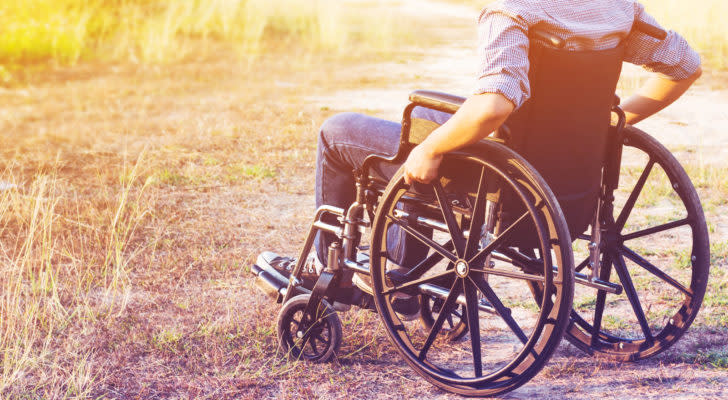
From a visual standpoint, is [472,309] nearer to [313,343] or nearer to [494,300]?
[494,300]

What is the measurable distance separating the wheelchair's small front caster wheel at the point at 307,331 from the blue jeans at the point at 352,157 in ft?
0.70

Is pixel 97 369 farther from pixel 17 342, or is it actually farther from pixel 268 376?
pixel 268 376

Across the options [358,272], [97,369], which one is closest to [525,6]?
[358,272]

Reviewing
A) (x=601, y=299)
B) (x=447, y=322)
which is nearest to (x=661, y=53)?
(x=601, y=299)

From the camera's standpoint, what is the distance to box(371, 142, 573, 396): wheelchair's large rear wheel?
230 centimetres

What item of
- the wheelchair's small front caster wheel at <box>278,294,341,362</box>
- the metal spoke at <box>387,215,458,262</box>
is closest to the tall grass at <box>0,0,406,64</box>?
the wheelchair's small front caster wheel at <box>278,294,341,362</box>

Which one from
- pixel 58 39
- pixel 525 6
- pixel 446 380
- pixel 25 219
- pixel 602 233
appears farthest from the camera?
pixel 58 39

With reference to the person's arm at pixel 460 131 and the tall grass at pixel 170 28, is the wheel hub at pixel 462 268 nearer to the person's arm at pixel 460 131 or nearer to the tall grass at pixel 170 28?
the person's arm at pixel 460 131

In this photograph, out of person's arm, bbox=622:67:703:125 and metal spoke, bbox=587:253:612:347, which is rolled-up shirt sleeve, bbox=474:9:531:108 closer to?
person's arm, bbox=622:67:703:125

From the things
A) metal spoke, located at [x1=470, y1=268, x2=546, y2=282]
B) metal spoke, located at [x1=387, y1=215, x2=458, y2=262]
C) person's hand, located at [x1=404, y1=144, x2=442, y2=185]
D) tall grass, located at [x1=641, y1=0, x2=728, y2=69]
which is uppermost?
tall grass, located at [x1=641, y1=0, x2=728, y2=69]

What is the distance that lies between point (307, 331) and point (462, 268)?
0.73 meters

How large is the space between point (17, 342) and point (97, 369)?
1.14 feet

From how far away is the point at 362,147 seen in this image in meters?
2.83

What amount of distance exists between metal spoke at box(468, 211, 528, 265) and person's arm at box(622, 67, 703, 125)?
0.70 m
